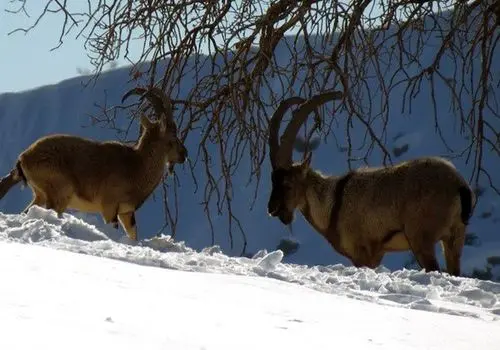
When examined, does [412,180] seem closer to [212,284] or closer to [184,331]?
[212,284]

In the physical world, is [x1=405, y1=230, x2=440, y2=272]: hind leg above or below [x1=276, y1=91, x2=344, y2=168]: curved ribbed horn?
below

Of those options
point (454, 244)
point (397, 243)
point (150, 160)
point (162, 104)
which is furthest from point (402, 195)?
point (150, 160)

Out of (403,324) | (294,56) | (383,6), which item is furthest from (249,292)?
(383,6)

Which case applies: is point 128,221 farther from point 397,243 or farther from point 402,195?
point 402,195

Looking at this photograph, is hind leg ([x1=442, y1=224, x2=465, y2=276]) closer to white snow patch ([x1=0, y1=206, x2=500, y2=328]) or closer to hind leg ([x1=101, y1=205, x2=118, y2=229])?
white snow patch ([x1=0, y1=206, x2=500, y2=328])

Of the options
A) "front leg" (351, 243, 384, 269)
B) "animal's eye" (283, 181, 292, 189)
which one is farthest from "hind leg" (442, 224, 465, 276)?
"animal's eye" (283, 181, 292, 189)

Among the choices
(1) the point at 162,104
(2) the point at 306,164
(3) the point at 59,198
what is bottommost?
(3) the point at 59,198

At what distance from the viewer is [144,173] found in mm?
10859

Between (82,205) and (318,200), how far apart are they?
8.58ft

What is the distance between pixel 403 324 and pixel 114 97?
47.8 m

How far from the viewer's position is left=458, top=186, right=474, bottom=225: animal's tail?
8.41 metres

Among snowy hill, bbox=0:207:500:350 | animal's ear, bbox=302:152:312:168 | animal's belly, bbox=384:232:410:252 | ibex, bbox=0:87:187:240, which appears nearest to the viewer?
snowy hill, bbox=0:207:500:350

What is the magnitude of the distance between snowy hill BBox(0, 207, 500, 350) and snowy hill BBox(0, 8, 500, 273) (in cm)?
2594

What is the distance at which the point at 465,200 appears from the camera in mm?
8484
